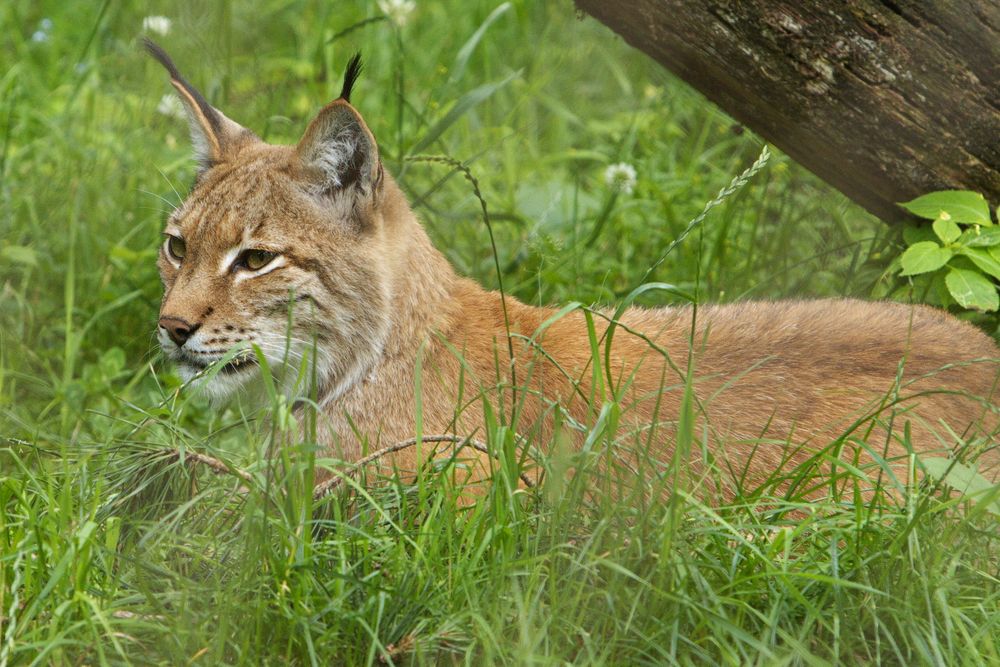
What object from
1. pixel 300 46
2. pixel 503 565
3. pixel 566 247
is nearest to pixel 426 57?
pixel 300 46

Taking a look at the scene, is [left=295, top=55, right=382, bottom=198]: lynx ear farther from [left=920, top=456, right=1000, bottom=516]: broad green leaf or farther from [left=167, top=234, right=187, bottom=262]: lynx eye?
[left=920, top=456, right=1000, bottom=516]: broad green leaf

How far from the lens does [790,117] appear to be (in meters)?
4.21

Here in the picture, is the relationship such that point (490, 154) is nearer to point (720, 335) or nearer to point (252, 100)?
point (252, 100)

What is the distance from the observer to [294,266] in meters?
3.89

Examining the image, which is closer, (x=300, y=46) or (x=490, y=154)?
(x=490, y=154)

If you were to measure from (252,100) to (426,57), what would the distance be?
4.46 feet

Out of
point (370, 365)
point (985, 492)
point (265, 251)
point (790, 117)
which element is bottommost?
point (370, 365)

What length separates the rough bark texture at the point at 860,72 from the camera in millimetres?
3969

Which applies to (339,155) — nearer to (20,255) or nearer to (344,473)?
(344,473)

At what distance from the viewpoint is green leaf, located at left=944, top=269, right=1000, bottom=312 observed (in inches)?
158

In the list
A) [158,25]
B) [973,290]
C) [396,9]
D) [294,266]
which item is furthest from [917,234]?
[158,25]

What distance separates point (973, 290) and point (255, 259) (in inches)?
90.7

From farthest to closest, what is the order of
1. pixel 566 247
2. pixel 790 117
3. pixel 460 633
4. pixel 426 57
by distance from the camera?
1. pixel 426 57
2. pixel 566 247
3. pixel 790 117
4. pixel 460 633

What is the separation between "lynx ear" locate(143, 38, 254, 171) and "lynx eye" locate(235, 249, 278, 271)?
0.56 meters
